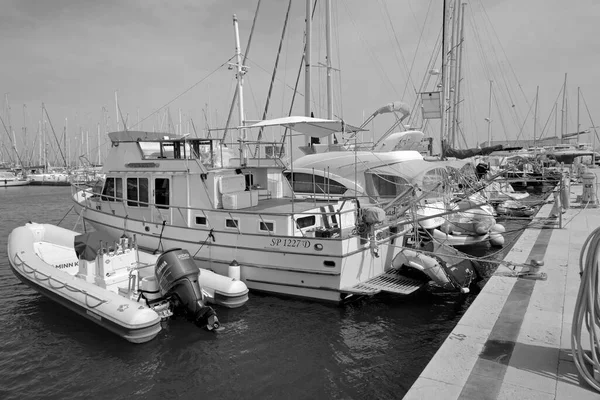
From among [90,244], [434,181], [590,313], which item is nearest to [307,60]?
[434,181]

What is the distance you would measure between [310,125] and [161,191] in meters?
5.12

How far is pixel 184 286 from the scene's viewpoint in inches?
352

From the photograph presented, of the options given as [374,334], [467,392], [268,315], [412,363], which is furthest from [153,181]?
[467,392]

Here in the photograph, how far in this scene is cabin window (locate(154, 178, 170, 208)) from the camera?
12.4 metres

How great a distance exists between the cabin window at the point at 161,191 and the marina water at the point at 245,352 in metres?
3.83

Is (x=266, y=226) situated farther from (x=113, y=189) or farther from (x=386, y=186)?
(x=386, y=186)

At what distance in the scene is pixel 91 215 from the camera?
14.7 metres

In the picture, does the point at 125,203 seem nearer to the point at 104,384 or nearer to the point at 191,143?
the point at 191,143

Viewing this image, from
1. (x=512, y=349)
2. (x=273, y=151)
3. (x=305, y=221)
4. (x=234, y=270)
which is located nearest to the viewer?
(x=512, y=349)

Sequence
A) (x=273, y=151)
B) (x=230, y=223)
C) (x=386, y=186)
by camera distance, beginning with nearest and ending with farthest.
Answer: (x=230, y=223)
(x=273, y=151)
(x=386, y=186)

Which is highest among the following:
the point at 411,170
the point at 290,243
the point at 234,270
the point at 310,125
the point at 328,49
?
the point at 328,49

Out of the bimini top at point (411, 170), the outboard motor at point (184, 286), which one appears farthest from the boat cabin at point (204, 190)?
the bimini top at point (411, 170)

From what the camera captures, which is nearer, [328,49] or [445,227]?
[445,227]

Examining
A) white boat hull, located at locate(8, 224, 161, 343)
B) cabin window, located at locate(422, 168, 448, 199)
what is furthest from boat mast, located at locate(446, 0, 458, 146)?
white boat hull, located at locate(8, 224, 161, 343)
